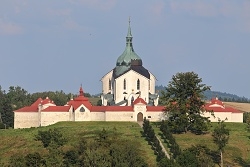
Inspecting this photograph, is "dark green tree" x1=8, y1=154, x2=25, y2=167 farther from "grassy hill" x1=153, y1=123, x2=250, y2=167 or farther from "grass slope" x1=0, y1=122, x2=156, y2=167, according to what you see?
Result: "grassy hill" x1=153, y1=123, x2=250, y2=167

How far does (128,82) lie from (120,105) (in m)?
4.04

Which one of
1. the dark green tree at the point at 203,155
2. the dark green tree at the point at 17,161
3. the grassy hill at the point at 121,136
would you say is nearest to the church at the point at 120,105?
the grassy hill at the point at 121,136

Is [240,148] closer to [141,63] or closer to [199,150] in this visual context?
[199,150]

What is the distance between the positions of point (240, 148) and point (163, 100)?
554 inches

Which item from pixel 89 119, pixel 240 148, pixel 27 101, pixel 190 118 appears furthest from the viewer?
pixel 27 101

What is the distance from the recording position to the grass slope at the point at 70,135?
9144 centimetres

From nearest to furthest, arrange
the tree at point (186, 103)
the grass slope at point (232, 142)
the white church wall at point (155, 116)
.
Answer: the grass slope at point (232, 142)
the tree at point (186, 103)
the white church wall at point (155, 116)

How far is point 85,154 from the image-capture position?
81312 millimetres

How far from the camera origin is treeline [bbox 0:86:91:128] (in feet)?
425

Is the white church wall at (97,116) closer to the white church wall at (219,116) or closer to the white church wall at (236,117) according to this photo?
the white church wall at (219,116)

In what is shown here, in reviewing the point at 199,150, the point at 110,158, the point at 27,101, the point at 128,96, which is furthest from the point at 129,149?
the point at 27,101

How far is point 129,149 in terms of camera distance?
8081cm

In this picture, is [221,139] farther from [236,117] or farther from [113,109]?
[113,109]

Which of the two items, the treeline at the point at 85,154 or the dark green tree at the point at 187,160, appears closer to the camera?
the dark green tree at the point at 187,160
